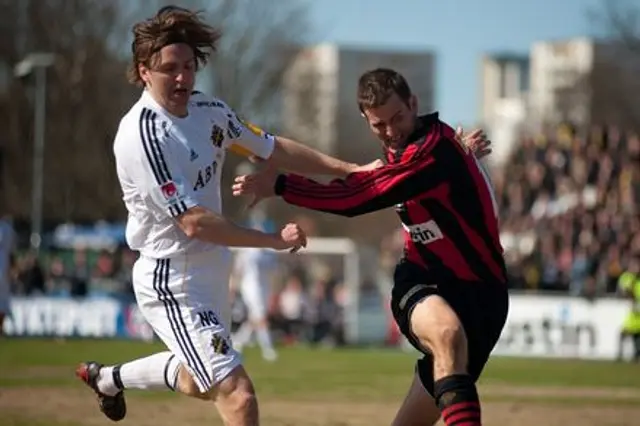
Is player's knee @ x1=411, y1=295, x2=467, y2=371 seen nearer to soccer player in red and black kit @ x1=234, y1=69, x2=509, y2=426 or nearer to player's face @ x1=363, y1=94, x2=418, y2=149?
soccer player in red and black kit @ x1=234, y1=69, x2=509, y2=426

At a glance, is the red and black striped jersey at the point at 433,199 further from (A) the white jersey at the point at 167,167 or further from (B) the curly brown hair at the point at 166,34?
(B) the curly brown hair at the point at 166,34

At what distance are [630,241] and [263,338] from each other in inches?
402

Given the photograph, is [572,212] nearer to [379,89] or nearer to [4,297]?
[4,297]

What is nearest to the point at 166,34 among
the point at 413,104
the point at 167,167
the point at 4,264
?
the point at 167,167

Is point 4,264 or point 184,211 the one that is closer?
point 184,211

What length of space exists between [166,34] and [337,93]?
352ft

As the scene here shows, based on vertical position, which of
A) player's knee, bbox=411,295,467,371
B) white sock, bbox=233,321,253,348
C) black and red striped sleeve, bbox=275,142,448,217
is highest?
black and red striped sleeve, bbox=275,142,448,217

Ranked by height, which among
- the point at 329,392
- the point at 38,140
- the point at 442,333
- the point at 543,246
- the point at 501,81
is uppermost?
the point at 442,333

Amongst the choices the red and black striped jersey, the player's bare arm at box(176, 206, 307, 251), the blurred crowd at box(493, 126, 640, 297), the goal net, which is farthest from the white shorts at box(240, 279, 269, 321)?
the player's bare arm at box(176, 206, 307, 251)

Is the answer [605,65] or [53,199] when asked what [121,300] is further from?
[605,65]

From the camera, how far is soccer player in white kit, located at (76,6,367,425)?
32.5ft

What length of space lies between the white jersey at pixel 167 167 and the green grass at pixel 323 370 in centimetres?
973

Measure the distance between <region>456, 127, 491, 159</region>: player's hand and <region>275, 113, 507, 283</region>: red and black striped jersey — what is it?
300 mm

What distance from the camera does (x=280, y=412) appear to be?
17359 millimetres
